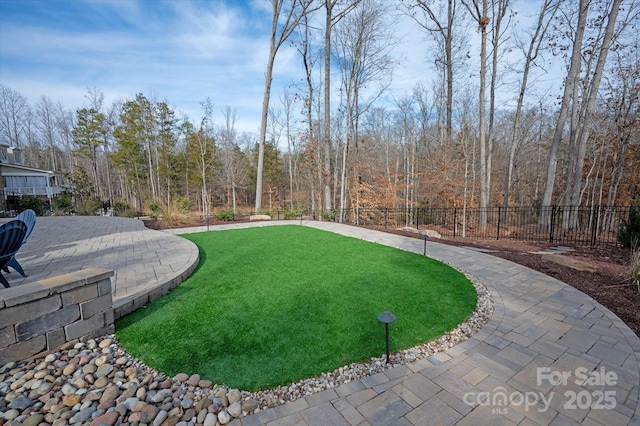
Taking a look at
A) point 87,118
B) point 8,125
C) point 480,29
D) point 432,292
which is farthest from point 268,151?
point 432,292

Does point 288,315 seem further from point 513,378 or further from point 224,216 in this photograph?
point 224,216

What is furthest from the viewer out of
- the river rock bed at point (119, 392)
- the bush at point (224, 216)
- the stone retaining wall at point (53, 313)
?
the bush at point (224, 216)

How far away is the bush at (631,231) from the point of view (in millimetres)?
5363

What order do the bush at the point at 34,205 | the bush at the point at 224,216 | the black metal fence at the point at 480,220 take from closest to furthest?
the black metal fence at the point at 480,220 → the bush at the point at 224,216 → the bush at the point at 34,205

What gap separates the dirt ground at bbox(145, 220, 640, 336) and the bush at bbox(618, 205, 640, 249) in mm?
211

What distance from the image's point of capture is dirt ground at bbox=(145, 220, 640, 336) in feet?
10.6

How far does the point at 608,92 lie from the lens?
409 inches

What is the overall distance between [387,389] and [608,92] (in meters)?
15.3

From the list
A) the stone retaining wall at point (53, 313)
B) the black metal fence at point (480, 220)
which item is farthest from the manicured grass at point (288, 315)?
the black metal fence at point (480, 220)

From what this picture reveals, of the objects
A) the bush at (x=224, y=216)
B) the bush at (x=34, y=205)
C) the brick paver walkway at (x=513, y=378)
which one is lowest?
the brick paver walkway at (x=513, y=378)

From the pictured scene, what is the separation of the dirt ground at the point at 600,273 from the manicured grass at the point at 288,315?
5.17ft

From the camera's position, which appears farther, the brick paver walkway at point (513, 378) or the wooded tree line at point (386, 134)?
the wooded tree line at point (386, 134)

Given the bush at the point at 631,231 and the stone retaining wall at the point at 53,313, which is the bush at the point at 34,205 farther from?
the bush at the point at 631,231

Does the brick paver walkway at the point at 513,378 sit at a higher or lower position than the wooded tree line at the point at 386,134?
lower
